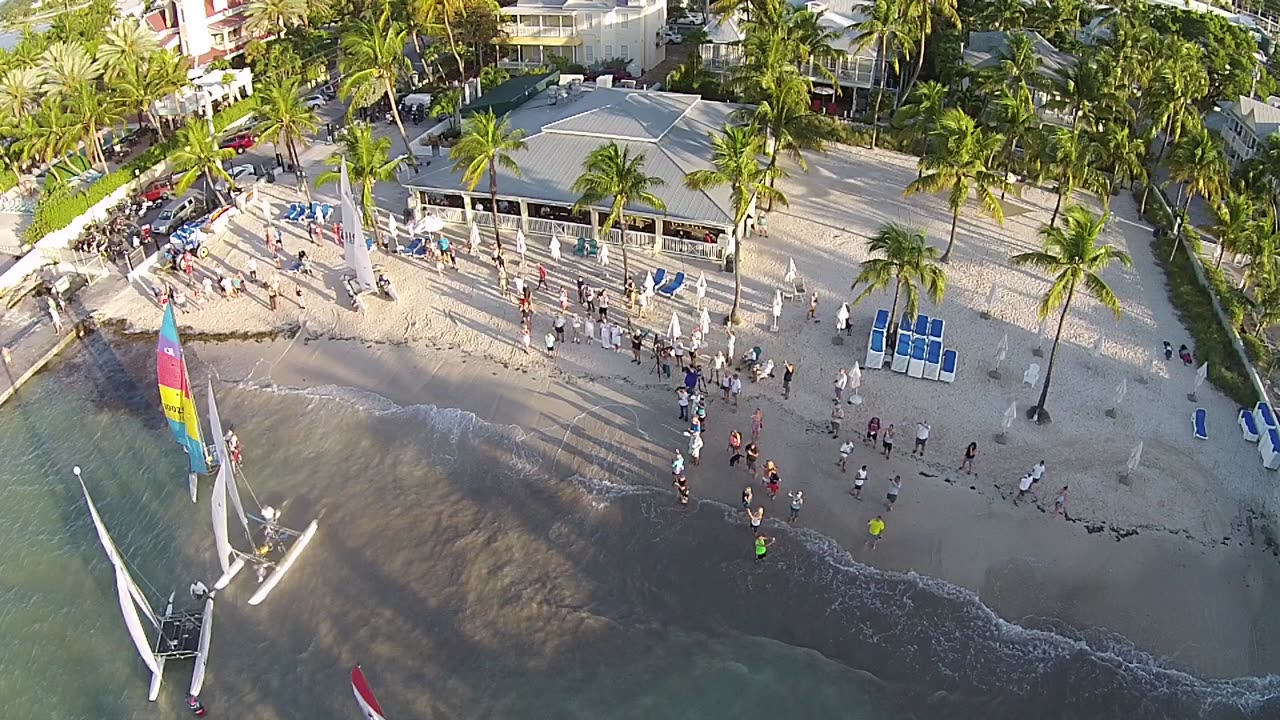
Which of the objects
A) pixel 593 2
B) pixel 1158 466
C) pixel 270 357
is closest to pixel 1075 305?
pixel 1158 466

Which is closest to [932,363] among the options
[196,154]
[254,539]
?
[254,539]

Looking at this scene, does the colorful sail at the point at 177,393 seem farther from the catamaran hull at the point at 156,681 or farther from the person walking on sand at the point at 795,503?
the person walking on sand at the point at 795,503

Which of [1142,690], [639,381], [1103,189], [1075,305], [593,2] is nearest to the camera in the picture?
[1142,690]

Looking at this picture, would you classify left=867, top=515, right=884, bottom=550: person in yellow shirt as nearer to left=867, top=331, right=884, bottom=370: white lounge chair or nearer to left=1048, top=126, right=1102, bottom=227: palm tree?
left=867, top=331, right=884, bottom=370: white lounge chair

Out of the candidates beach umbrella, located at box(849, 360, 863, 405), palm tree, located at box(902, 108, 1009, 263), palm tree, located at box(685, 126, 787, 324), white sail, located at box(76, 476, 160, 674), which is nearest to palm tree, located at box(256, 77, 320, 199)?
palm tree, located at box(685, 126, 787, 324)

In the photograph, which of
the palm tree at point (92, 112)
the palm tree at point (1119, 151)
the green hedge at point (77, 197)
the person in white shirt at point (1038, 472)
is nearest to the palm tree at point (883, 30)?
the palm tree at point (1119, 151)

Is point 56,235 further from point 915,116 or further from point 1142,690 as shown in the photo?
point 1142,690
